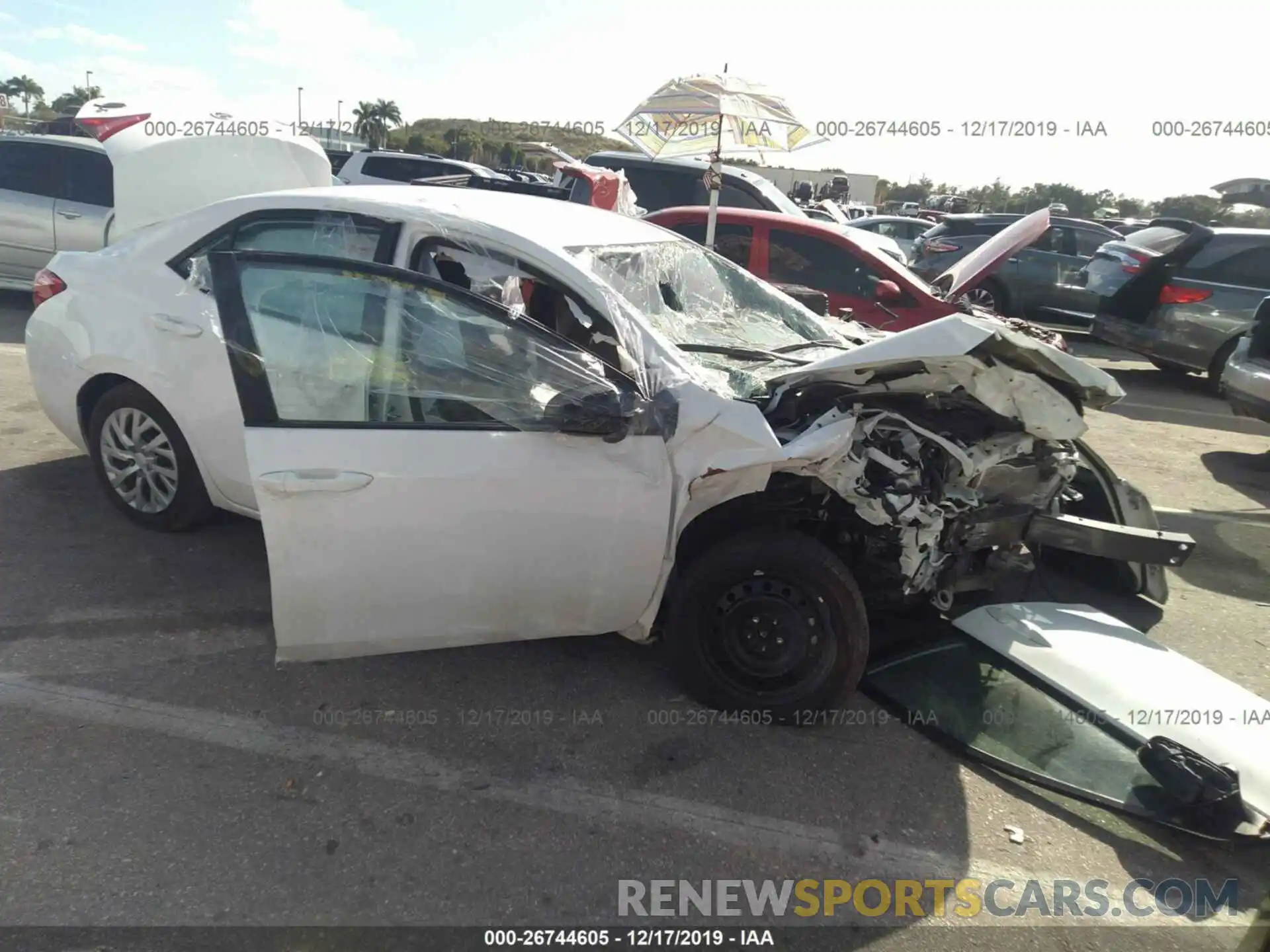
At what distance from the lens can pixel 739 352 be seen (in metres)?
3.57

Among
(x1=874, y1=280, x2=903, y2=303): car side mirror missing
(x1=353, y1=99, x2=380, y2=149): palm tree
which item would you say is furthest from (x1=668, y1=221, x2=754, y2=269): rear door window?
(x1=353, y1=99, x2=380, y2=149): palm tree

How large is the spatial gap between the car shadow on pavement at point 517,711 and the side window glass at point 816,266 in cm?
446

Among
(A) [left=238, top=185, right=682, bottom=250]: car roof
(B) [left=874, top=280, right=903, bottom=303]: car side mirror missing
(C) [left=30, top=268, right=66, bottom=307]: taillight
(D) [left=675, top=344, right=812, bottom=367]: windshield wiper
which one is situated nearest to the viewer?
(A) [left=238, top=185, right=682, bottom=250]: car roof

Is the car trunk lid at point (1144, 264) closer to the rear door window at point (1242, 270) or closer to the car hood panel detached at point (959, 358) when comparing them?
the rear door window at point (1242, 270)

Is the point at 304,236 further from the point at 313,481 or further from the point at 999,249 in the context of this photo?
the point at 999,249

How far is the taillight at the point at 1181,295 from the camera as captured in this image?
861cm

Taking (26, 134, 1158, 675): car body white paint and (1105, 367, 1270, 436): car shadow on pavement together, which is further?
(1105, 367, 1270, 436): car shadow on pavement

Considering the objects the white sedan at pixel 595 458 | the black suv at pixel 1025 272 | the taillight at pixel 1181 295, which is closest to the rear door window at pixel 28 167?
the white sedan at pixel 595 458

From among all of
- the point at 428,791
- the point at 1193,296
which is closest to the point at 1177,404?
the point at 1193,296

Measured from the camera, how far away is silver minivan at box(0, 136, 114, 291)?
8672mm

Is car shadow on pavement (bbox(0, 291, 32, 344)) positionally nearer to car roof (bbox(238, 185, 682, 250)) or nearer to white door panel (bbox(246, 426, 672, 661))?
car roof (bbox(238, 185, 682, 250))

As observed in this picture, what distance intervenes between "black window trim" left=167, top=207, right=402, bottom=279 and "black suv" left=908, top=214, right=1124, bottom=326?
9602 millimetres

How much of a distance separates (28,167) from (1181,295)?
11.6 meters

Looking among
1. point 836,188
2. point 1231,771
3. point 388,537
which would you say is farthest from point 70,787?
point 836,188
